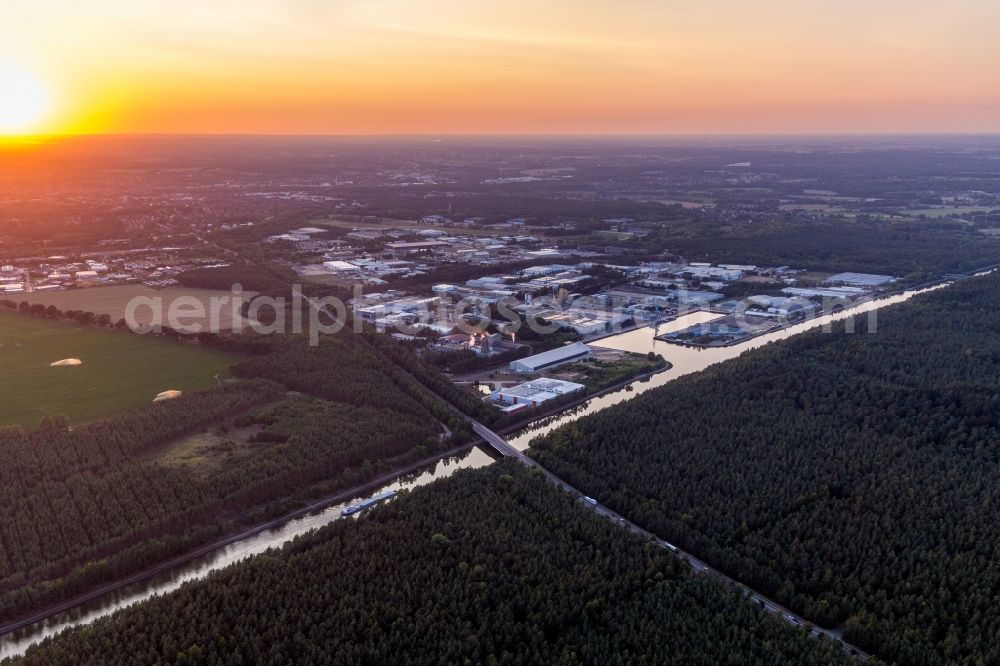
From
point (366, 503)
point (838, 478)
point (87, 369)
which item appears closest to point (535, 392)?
point (366, 503)

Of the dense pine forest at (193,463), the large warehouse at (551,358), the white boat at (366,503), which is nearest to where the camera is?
the dense pine forest at (193,463)

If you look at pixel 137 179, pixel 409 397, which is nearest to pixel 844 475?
pixel 409 397

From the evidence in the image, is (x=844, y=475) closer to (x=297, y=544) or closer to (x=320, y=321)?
(x=297, y=544)

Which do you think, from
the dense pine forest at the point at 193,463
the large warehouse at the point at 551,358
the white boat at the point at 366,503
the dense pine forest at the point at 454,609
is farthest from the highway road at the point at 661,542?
the large warehouse at the point at 551,358

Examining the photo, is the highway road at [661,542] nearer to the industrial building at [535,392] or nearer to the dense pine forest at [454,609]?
the dense pine forest at [454,609]

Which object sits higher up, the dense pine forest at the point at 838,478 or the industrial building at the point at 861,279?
the industrial building at the point at 861,279

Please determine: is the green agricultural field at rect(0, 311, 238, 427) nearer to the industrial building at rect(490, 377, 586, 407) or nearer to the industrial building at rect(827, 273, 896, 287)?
the industrial building at rect(490, 377, 586, 407)

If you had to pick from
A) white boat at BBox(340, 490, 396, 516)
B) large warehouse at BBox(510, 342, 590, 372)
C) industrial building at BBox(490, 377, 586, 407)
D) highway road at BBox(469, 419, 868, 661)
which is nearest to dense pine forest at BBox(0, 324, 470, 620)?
white boat at BBox(340, 490, 396, 516)

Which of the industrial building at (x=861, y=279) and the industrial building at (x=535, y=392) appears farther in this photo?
the industrial building at (x=861, y=279)
